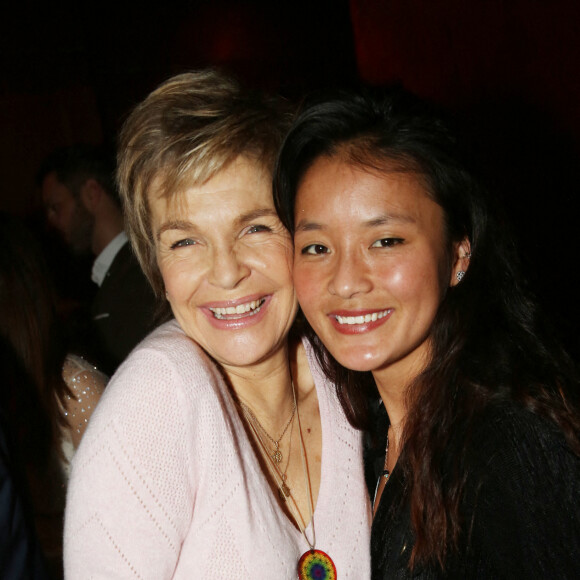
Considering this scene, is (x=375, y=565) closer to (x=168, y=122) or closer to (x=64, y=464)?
(x=168, y=122)

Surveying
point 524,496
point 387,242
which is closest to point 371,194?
point 387,242

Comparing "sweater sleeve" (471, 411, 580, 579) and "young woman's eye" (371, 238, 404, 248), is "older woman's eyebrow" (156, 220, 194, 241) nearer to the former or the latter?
"young woman's eye" (371, 238, 404, 248)

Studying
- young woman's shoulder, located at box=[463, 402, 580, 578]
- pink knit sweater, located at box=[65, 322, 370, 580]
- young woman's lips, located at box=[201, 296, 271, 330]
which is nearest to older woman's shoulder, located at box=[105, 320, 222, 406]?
pink knit sweater, located at box=[65, 322, 370, 580]

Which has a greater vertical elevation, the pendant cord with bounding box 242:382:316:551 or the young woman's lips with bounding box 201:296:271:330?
the young woman's lips with bounding box 201:296:271:330

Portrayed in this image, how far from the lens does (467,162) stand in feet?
5.33

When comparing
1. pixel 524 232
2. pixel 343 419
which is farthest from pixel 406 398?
pixel 524 232

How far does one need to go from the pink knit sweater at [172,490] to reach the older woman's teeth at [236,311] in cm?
14

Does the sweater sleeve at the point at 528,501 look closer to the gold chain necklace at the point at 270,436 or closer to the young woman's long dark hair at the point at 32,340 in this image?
the gold chain necklace at the point at 270,436

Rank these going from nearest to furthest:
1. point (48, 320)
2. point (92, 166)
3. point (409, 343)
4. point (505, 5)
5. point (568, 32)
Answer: point (409, 343)
point (568, 32)
point (505, 5)
point (48, 320)
point (92, 166)

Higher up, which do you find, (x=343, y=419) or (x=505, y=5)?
Answer: (x=505, y=5)

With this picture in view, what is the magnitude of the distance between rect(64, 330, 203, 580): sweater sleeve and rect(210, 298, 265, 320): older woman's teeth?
0.31 m

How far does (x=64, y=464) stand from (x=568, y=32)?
249 centimetres

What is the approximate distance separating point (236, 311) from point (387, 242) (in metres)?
0.46

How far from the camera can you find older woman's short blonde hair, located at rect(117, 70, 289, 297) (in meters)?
1.65
